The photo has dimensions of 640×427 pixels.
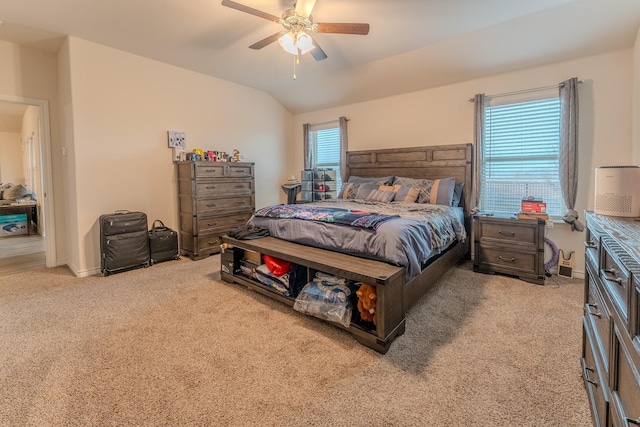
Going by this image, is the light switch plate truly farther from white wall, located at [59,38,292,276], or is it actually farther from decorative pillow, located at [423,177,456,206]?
decorative pillow, located at [423,177,456,206]

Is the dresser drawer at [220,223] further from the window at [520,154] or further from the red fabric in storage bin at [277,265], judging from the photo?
the window at [520,154]

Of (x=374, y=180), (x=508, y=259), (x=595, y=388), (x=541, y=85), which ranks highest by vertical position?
(x=541, y=85)

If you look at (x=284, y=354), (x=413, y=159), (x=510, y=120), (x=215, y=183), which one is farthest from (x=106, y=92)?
(x=510, y=120)

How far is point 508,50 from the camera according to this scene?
130 inches

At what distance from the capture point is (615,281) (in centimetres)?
96

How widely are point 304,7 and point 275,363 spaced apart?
273 centimetres

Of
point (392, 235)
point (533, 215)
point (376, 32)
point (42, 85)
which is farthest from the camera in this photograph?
point (42, 85)

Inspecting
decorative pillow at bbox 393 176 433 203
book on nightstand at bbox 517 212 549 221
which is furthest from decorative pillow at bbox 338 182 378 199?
book on nightstand at bbox 517 212 549 221

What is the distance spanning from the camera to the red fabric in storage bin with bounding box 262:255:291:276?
262 cm

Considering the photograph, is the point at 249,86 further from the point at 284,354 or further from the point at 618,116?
the point at 618,116

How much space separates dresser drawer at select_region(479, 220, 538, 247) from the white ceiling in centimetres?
185

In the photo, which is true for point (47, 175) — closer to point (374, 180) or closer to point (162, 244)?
point (162, 244)

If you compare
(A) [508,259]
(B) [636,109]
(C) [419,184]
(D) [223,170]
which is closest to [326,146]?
(D) [223,170]

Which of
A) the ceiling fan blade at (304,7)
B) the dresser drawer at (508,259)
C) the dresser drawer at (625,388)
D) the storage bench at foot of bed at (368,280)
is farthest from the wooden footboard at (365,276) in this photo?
the ceiling fan blade at (304,7)
